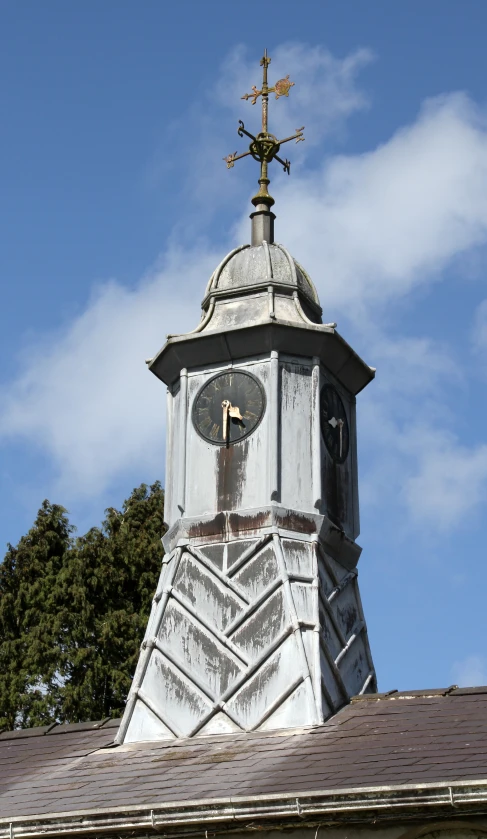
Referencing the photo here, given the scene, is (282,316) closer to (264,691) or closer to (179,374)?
(179,374)

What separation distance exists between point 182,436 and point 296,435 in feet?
4.28

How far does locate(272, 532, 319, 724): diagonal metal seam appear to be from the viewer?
13164 mm

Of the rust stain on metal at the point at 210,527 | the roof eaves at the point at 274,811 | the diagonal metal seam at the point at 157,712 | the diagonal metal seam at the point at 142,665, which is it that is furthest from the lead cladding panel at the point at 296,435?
the roof eaves at the point at 274,811

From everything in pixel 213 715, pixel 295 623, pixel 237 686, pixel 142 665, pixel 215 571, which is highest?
pixel 215 571

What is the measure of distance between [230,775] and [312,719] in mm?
1421

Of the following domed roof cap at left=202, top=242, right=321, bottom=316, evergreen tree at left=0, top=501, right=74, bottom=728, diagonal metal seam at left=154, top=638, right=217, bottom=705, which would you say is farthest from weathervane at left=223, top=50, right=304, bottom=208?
evergreen tree at left=0, top=501, right=74, bottom=728

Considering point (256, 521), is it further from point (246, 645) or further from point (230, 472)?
point (246, 645)

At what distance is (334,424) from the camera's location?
51.2 ft

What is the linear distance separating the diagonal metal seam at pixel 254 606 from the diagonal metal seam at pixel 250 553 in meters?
0.43

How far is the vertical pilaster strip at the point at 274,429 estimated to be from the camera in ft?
47.7

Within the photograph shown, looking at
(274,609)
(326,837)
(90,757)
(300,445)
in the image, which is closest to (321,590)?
(274,609)

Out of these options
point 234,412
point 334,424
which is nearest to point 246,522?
point 234,412

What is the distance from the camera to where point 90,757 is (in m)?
13.6

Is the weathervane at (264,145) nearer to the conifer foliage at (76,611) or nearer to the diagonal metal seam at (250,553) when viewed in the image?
the diagonal metal seam at (250,553)
